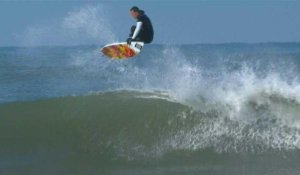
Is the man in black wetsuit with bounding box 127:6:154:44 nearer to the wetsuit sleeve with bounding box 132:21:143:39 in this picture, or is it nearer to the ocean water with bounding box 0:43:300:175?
the wetsuit sleeve with bounding box 132:21:143:39

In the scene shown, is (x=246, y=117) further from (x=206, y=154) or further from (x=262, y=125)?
(x=206, y=154)

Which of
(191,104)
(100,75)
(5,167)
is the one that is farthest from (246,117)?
(100,75)

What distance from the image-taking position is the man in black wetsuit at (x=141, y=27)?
1114cm

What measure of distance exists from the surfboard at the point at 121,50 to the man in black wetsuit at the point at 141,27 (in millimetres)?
398

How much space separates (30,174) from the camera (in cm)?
951

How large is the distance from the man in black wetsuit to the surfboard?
0.40m

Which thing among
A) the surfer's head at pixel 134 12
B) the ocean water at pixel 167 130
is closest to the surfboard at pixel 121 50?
the surfer's head at pixel 134 12

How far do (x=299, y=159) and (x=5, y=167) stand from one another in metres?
4.72

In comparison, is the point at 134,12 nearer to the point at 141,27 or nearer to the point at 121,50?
the point at 141,27

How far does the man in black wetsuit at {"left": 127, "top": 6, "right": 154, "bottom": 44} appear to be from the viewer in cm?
1114

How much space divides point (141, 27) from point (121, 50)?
1.59 m

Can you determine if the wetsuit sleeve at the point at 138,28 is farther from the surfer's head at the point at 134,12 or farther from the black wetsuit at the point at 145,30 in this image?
the surfer's head at the point at 134,12

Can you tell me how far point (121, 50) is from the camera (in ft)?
41.6

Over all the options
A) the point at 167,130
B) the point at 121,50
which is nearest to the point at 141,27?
the point at 121,50
